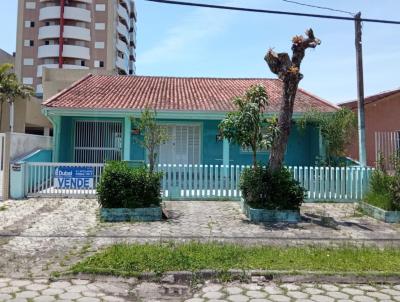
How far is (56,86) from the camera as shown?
30.0 meters

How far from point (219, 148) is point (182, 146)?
1.43m

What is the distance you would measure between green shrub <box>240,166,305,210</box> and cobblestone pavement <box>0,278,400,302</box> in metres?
4.45

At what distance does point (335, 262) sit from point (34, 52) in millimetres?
56710

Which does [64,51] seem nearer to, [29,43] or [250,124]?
[29,43]

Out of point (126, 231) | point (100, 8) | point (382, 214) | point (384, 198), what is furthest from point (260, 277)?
point (100, 8)

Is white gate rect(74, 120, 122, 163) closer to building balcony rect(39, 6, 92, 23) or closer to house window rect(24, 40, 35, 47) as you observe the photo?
building balcony rect(39, 6, 92, 23)

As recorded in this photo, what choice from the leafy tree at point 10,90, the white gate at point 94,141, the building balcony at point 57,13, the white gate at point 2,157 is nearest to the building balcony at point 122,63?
the building balcony at point 57,13

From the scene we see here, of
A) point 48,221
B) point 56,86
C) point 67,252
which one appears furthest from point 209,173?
point 56,86

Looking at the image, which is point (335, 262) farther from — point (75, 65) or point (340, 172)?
point (75, 65)

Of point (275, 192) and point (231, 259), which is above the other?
point (275, 192)

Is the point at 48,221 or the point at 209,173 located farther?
the point at 209,173

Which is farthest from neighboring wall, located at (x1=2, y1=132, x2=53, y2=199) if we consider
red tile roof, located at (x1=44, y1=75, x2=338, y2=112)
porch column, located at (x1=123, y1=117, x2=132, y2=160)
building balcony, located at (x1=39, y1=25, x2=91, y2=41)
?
building balcony, located at (x1=39, y1=25, x2=91, y2=41)

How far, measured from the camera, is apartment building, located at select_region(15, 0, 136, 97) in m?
54.6

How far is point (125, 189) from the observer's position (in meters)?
9.52
